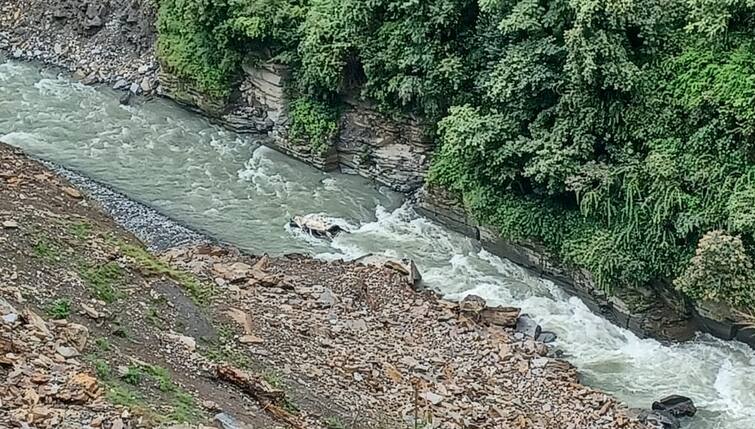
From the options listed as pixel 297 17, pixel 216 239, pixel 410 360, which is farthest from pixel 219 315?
pixel 297 17

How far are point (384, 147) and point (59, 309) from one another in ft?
41.1

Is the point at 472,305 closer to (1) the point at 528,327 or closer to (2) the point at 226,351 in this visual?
(1) the point at 528,327

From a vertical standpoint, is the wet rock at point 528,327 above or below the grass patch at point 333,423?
below

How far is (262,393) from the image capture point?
1077 cm

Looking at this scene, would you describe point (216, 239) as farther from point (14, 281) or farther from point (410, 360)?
point (14, 281)

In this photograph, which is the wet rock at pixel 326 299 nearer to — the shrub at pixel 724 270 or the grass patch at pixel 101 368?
the shrub at pixel 724 270

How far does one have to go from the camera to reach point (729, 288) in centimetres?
1515

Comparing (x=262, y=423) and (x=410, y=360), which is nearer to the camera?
(x=262, y=423)

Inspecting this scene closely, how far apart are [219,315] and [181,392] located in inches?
143

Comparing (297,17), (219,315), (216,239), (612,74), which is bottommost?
(216,239)

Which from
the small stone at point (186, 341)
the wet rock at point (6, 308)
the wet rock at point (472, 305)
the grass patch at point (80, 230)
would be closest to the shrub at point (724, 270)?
the wet rock at point (472, 305)

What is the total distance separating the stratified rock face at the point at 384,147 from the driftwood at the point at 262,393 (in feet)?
36.4

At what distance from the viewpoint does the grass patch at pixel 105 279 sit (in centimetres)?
1158

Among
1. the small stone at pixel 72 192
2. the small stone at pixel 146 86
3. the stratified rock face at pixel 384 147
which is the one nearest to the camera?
the small stone at pixel 72 192
